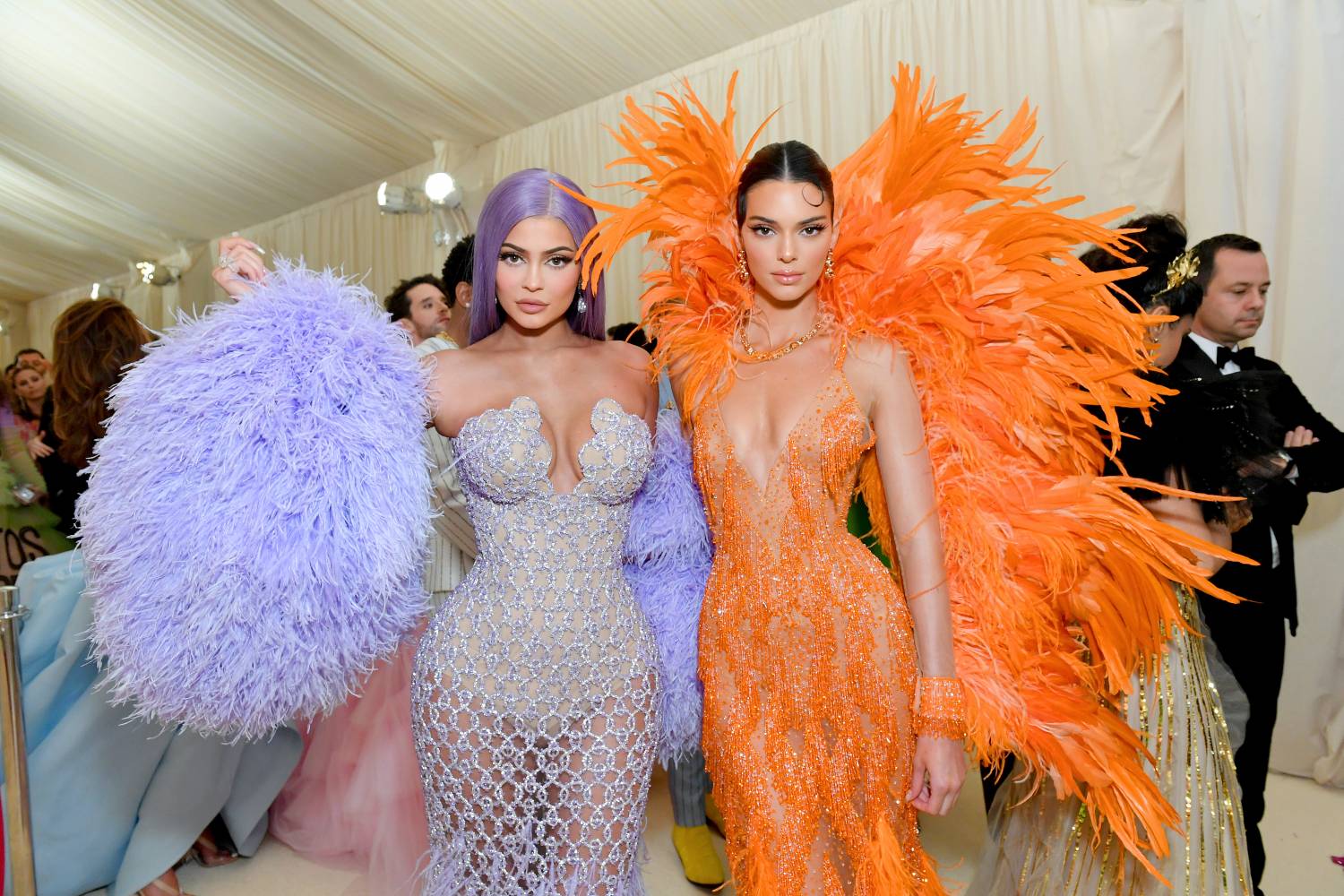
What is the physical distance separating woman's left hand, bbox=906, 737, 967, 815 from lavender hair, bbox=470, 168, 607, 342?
3.67 feet

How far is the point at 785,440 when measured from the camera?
1.70 meters

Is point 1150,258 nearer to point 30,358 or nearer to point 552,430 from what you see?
point 552,430

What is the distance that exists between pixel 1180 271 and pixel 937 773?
4.45 ft

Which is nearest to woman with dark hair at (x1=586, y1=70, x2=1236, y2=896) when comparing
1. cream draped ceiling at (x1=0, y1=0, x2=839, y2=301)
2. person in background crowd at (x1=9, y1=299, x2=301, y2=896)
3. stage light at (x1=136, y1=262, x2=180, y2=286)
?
person in background crowd at (x1=9, y1=299, x2=301, y2=896)

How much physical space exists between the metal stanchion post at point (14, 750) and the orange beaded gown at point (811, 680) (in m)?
1.71

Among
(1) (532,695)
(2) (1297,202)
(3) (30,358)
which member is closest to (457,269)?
(1) (532,695)

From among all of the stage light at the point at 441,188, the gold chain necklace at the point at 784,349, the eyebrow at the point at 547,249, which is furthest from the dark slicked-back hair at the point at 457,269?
the stage light at the point at 441,188

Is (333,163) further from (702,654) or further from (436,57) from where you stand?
(702,654)

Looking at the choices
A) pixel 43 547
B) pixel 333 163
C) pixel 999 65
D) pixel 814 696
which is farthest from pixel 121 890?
pixel 333 163

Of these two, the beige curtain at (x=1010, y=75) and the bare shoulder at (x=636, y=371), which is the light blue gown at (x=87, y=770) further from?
the beige curtain at (x=1010, y=75)

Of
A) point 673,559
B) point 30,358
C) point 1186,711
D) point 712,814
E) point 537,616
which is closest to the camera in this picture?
point 537,616

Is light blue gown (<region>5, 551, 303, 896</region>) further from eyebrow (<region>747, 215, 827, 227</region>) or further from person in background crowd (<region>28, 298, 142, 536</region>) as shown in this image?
eyebrow (<region>747, 215, 827, 227</region>)

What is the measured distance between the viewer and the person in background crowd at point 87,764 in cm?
276

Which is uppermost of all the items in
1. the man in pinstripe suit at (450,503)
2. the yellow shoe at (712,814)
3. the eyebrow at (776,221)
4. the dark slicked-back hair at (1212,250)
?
the dark slicked-back hair at (1212,250)
